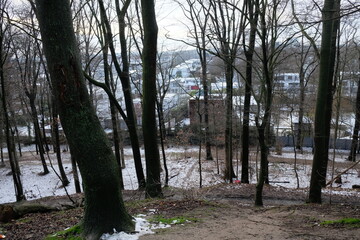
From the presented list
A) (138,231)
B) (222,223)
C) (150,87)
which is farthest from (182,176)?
(138,231)

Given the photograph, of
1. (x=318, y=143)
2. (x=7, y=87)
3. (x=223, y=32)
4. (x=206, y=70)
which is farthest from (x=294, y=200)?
(x=7, y=87)

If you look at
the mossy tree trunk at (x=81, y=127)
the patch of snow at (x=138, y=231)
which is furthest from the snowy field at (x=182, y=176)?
the mossy tree trunk at (x=81, y=127)

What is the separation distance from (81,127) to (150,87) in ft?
11.4

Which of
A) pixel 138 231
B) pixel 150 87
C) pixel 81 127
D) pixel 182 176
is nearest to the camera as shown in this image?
pixel 81 127

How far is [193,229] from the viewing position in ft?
14.5

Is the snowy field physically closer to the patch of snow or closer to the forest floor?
the forest floor

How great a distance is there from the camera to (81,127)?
3.54 m

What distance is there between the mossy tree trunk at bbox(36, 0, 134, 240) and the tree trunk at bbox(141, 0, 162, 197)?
3.00m

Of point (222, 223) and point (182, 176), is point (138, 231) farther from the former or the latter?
point (182, 176)

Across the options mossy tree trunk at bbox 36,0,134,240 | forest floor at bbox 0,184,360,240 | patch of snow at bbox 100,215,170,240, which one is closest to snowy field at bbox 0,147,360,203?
forest floor at bbox 0,184,360,240

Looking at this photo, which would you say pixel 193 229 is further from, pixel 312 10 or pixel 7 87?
pixel 7 87

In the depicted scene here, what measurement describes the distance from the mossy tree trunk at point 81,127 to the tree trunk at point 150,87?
300cm

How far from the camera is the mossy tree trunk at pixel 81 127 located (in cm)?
333

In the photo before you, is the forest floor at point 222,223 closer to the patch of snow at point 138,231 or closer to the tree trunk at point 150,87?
the patch of snow at point 138,231
